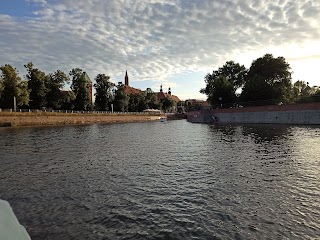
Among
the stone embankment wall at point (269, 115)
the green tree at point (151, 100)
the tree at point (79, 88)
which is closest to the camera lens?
the stone embankment wall at point (269, 115)

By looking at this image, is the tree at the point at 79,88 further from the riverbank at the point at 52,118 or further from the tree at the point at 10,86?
the tree at the point at 10,86

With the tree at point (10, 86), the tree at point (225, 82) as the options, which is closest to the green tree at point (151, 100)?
the tree at point (225, 82)

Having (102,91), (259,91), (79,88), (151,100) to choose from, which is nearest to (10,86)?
(79,88)

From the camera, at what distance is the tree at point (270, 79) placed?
7506cm

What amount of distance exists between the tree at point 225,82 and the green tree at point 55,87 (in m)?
54.2

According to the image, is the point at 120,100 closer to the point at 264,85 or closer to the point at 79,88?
the point at 79,88

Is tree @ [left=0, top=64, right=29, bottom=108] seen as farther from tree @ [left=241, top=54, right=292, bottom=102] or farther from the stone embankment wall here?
tree @ [left=241, top=54, right=292, bottom=102]

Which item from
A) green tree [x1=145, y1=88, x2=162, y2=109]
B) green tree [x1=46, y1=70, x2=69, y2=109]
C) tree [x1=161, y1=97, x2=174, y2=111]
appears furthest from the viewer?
tree [x1=161, y1=97, x2=174, y2=111]

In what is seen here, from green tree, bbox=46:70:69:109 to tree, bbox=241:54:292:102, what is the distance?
2411 inches

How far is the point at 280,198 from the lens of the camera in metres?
9.73

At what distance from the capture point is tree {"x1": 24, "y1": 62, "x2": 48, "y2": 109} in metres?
78.4

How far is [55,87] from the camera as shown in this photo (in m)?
84.8

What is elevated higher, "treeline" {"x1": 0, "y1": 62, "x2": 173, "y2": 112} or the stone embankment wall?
"treeline" {"x1": 0, "y1": 62, "x2": 173, "y2": 112}

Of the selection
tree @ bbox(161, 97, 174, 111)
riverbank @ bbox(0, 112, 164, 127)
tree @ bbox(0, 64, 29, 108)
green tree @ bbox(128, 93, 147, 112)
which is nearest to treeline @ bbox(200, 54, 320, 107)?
riverbank @ bbox(0, 112, 164, 127)
